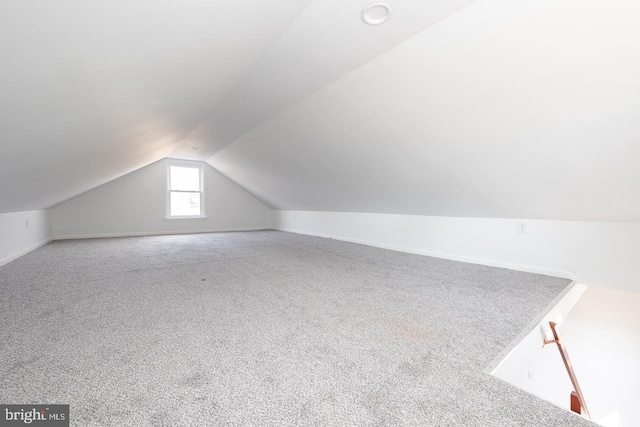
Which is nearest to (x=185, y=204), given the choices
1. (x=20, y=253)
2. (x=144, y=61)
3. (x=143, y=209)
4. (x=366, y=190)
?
(x=143, y=209)

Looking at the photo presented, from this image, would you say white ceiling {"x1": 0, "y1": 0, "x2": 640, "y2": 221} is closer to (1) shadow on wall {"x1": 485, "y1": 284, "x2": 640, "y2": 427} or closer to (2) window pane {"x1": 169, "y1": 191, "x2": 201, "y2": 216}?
(1) shadow on wall {"x1": 485, "y1": 284, "x2": 640, "y2": 427}

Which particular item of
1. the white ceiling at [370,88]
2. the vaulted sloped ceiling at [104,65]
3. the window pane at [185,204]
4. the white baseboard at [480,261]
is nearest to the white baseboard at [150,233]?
the window pane at [185,204]

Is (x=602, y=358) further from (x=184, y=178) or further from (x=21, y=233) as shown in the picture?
(x=184, y=178)

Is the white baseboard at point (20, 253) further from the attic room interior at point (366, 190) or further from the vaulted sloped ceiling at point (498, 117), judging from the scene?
the vaulted sloped ceiling at point (498, 117)

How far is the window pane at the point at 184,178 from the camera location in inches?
275

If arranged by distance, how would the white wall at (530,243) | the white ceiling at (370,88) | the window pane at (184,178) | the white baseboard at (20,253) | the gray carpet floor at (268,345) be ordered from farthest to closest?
1. the window pane at (184,178)
2. the white baseboard at (20,253)
3. the white wall at (530,243)
4. the white ceiling at (370,88)
5. the gray carpet floor at (268,345)

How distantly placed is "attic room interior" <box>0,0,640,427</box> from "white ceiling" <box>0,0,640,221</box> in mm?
16

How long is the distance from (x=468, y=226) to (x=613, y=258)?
1384 millimetres

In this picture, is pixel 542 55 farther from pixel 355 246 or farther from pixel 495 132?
pixel 355 246

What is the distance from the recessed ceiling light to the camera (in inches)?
62.4

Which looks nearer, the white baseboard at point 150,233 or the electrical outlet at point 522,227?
the electrical outlet at point 522,227

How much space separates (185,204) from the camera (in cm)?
722

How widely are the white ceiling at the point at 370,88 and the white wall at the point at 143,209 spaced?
3.09 meters

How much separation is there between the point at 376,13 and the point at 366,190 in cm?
285
